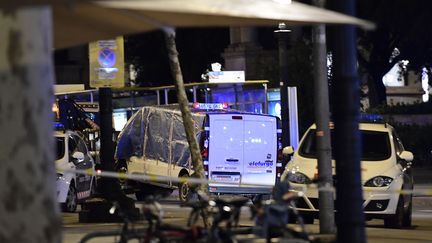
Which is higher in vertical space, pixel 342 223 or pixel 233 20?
pixel 233 20

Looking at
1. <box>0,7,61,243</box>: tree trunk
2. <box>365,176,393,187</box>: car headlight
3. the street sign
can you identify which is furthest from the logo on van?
<box>0,7,61,243</box>: tree trunk

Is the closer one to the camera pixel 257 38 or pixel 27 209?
pixel 27 209

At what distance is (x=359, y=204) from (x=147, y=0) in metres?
3.12

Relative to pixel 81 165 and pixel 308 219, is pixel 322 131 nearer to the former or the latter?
pixel 308 219

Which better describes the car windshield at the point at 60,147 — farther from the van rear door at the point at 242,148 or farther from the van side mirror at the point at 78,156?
the van rear door at the point at 242,148

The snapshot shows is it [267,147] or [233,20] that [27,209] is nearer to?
[233,20]

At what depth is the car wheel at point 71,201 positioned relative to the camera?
65.3 ft

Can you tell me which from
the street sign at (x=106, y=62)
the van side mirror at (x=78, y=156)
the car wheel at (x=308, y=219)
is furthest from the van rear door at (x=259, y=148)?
the street sign at (x=106, y=62)

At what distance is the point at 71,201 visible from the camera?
1998 cm

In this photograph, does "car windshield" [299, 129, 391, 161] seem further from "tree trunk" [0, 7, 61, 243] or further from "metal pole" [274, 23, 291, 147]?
"tree trunk" [0, 7, 61, 243]

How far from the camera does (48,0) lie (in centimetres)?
552

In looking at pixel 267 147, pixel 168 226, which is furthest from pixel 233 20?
pixel 267 147

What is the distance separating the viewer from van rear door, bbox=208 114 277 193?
68.2ft

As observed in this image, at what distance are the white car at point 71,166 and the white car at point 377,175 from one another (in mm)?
5298
